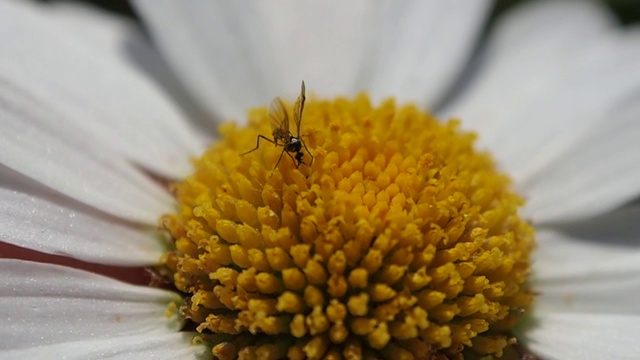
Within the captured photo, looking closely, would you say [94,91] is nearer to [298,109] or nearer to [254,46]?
[254,46]

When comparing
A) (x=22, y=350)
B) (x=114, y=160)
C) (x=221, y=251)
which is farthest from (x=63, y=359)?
(x=114, y=160)

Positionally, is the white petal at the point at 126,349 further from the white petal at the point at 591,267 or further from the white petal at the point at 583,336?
the white petal at the point at 591,267

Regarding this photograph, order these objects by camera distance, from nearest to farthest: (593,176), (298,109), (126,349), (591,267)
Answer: (126,349)
(298,109)
(591,267)
(593,176)

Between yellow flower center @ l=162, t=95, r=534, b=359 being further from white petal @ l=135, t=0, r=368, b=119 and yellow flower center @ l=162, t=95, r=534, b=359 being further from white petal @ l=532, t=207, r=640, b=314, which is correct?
white petal @ l=135, t=0, r=368, b=119

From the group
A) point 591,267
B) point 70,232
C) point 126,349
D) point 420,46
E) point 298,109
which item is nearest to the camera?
point 126,349

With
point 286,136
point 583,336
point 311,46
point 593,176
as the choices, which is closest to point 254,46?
point 311,46

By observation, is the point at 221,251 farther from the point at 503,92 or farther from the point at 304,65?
the point at 503,92
